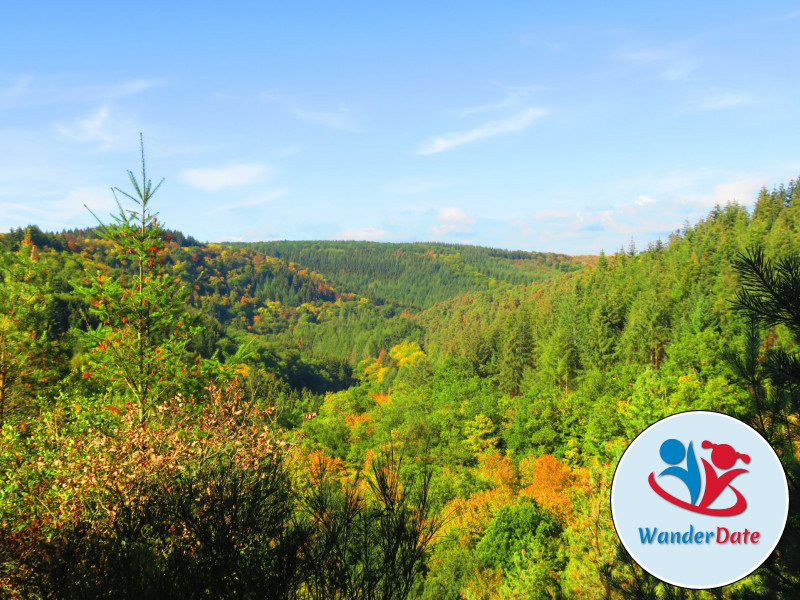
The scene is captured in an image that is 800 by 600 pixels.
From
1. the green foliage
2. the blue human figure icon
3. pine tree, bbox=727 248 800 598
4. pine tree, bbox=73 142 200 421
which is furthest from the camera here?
pine tree, bbox=73 142 200 421

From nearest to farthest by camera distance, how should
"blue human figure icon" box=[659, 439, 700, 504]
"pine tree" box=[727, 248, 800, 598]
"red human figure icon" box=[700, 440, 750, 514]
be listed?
"pine tree" box=[727, 248, 800, 598] → "red human figure icon" box=[700, 440, 750, 514] → "blue human figure icon" box=[659, 439, 700, 504]

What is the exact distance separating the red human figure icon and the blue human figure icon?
10cm

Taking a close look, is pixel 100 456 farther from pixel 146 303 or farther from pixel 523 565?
pixel 523 565

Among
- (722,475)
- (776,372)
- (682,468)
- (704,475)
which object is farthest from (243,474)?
(776,372)

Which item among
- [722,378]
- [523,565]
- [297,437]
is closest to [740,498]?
[297,437]

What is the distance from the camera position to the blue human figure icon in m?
5.24

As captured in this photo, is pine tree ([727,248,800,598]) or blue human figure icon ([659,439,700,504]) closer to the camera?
pine tree ([727,248,800,598])

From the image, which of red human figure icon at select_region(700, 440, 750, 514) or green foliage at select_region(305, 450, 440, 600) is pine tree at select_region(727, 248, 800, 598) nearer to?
red human figure icon at select_region(700, 440, 750, 514)

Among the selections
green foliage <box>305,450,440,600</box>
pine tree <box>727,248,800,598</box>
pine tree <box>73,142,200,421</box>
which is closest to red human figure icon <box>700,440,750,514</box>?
pine tree <box>727,248,800,598</box>

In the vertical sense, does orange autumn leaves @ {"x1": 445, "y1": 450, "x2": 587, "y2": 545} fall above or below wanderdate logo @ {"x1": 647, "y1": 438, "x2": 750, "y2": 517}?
below

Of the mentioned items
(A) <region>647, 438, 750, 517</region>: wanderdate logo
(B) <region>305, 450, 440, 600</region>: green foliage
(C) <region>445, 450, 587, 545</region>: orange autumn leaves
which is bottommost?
(C) <region>445, 450, 587, 545</region>: orange autumn leaves

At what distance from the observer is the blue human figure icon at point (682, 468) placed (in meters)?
5.24

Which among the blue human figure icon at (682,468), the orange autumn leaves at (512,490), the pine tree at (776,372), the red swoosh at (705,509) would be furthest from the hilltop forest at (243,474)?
the blue human figure icon at (682,468)

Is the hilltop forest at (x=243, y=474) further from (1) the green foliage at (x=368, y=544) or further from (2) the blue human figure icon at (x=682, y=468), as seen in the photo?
(2) the blue human figure icon at (x=682, y=468)
